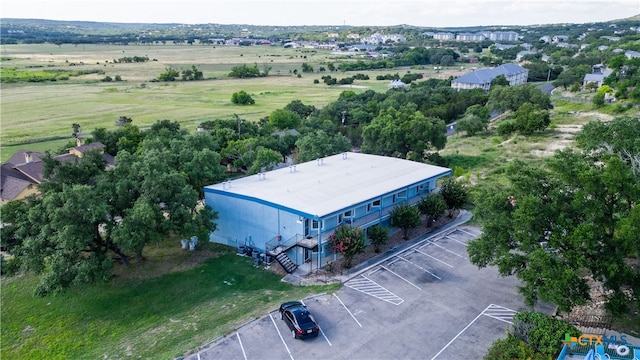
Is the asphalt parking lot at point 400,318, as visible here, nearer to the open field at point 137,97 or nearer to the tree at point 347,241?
the tree at point 347,241

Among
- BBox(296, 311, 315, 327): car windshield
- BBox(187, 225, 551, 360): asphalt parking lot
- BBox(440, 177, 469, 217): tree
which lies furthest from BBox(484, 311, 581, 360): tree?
BBox(440, 177, 469, 217): tree

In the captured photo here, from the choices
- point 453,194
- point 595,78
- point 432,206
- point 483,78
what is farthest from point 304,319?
point 595,78

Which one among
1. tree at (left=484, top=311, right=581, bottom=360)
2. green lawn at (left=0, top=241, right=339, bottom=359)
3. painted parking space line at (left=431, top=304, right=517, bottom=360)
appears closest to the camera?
tree at (left=484, top=311, right=581, bottom=360)

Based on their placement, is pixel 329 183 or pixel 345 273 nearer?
pixel 345 273

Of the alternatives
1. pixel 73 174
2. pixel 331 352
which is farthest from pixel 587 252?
pixel 73 174

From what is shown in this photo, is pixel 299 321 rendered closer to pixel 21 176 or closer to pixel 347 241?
pixel 347 241

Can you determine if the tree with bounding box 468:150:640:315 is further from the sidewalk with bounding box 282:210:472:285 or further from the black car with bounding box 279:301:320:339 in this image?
the black car with bounding box 279:301:320:339

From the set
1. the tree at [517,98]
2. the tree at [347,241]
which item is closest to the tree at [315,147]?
the tree at [347,241]
